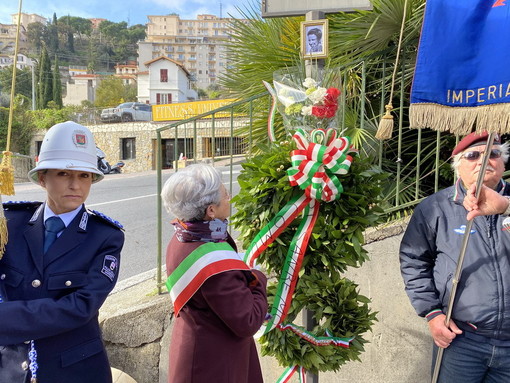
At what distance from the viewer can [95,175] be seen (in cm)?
192

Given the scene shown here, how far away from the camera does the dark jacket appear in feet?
6.48

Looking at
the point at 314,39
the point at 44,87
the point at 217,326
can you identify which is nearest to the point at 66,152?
the point at 217,326

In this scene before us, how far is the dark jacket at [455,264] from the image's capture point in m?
1.97

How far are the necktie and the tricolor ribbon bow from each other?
1.03 m

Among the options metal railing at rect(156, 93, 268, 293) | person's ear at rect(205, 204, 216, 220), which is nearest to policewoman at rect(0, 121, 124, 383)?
person's ear at rect(205, 204, 216, 220)

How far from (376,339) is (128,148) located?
104 feet

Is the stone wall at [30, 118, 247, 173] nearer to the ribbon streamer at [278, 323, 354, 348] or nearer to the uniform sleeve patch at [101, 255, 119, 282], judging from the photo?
the ribbon streamer at [278, 323, 354, 348]

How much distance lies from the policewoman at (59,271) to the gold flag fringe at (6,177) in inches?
3.3

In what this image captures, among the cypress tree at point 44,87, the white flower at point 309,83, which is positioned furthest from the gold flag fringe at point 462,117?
the cypress tree at point 44,87

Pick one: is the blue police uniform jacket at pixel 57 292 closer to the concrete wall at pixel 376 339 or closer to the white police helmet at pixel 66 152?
the white police helmet at pixel 66 152

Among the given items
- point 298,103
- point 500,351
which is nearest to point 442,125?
point 298,103

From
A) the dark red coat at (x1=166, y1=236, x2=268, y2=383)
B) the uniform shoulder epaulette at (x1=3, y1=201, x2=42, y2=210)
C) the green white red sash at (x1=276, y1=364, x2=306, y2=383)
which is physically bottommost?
the green white red sash at (x1=276, y1=364, x2=306, y2=383)

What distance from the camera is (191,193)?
181 centimetres

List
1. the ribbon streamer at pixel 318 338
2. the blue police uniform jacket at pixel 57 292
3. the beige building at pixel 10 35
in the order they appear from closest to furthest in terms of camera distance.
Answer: the blue police uniform jacket at pixel 57 292 → the ribbon streamer at pixel 318 338 → the beige building at pixel 10 35
